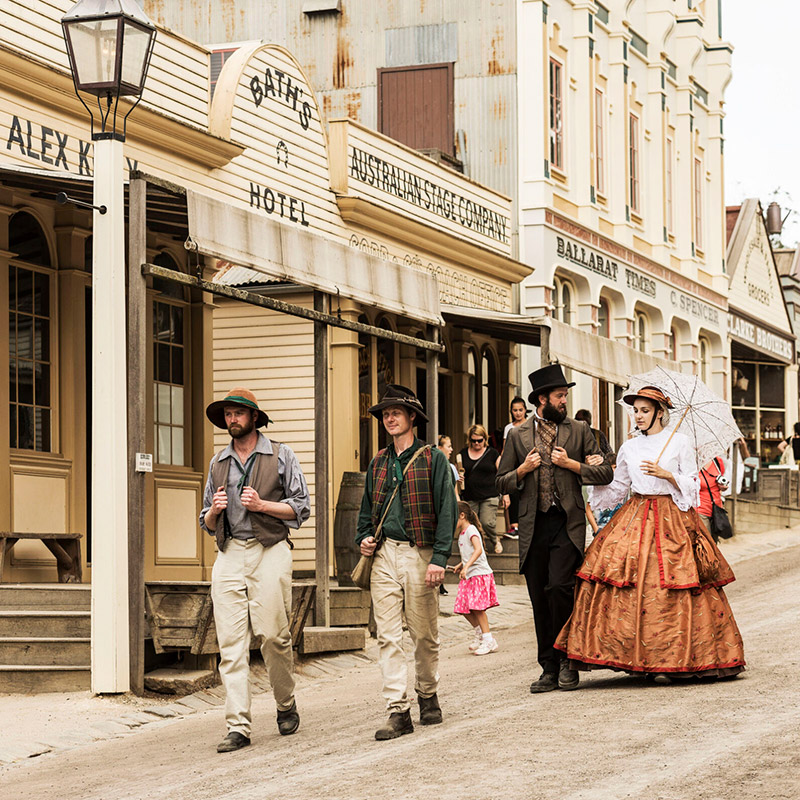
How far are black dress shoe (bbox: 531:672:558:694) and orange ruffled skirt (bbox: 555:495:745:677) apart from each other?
209 mm

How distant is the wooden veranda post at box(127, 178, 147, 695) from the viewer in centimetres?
1056

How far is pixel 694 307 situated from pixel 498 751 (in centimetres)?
2582

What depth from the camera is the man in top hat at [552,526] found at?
9.96 m

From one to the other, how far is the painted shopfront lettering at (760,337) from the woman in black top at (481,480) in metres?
18.5

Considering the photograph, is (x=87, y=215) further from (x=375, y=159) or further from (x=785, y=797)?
(x=785, y=797)

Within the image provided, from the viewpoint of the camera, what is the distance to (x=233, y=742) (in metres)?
8.63

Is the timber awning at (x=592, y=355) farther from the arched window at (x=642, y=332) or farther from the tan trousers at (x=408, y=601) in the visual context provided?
the tan trousers at (x=408, y=601)

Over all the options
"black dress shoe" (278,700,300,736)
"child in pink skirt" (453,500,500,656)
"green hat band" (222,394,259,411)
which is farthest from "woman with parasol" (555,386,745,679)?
"child in pink skirt" (453,500,500,656)

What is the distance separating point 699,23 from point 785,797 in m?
28.3

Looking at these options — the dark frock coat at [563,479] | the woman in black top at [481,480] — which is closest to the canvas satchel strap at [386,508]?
the dark frock coat at [563,479]

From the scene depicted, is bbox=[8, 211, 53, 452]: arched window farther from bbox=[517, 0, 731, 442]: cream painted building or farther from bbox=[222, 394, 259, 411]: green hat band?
bbox=[517, 0, 731, 442]: cream painted building

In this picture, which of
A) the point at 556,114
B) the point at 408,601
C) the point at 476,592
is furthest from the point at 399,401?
the point at 556,114

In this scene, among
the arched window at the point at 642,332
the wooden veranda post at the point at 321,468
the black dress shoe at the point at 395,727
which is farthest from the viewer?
the arched window at the point at 642,332

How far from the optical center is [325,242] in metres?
12.8
